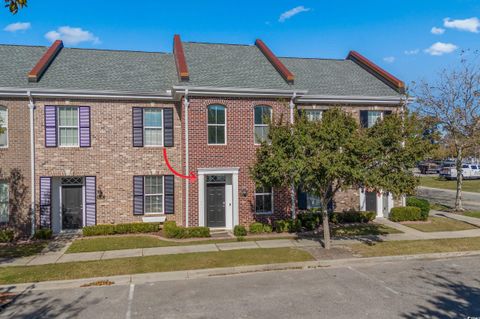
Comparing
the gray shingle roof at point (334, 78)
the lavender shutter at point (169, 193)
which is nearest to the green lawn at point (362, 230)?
the gray shingle roof at point (334, 78)

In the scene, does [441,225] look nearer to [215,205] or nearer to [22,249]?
[215,205]

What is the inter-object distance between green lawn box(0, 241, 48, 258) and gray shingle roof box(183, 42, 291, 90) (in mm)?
9216

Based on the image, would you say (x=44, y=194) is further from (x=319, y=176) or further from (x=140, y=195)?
(x=319, y=176)

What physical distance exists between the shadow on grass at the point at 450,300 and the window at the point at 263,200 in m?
7.78

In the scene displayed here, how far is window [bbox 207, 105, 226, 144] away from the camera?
1669 centimetres

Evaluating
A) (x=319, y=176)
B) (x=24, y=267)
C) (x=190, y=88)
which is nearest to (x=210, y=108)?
(x=190, y=88)

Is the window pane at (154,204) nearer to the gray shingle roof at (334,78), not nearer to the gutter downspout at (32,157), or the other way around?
the gutter downspout at (32,157)

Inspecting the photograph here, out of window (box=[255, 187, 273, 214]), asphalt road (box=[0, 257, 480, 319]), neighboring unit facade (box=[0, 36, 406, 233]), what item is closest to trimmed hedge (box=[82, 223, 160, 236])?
neighboring unit facade (box=[0, 36, 406, 233])

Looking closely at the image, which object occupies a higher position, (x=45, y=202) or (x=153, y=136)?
(x=153, y=136)

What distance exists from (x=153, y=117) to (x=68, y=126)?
3869 millimetres

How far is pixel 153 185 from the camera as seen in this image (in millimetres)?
17844

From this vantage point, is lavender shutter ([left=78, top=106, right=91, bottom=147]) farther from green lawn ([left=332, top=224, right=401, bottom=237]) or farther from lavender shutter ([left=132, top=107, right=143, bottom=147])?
green lawn ([left=332, top=224, right=401, bottom=237])

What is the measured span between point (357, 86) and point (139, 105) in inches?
474

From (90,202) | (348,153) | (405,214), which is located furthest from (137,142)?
(405,214)
